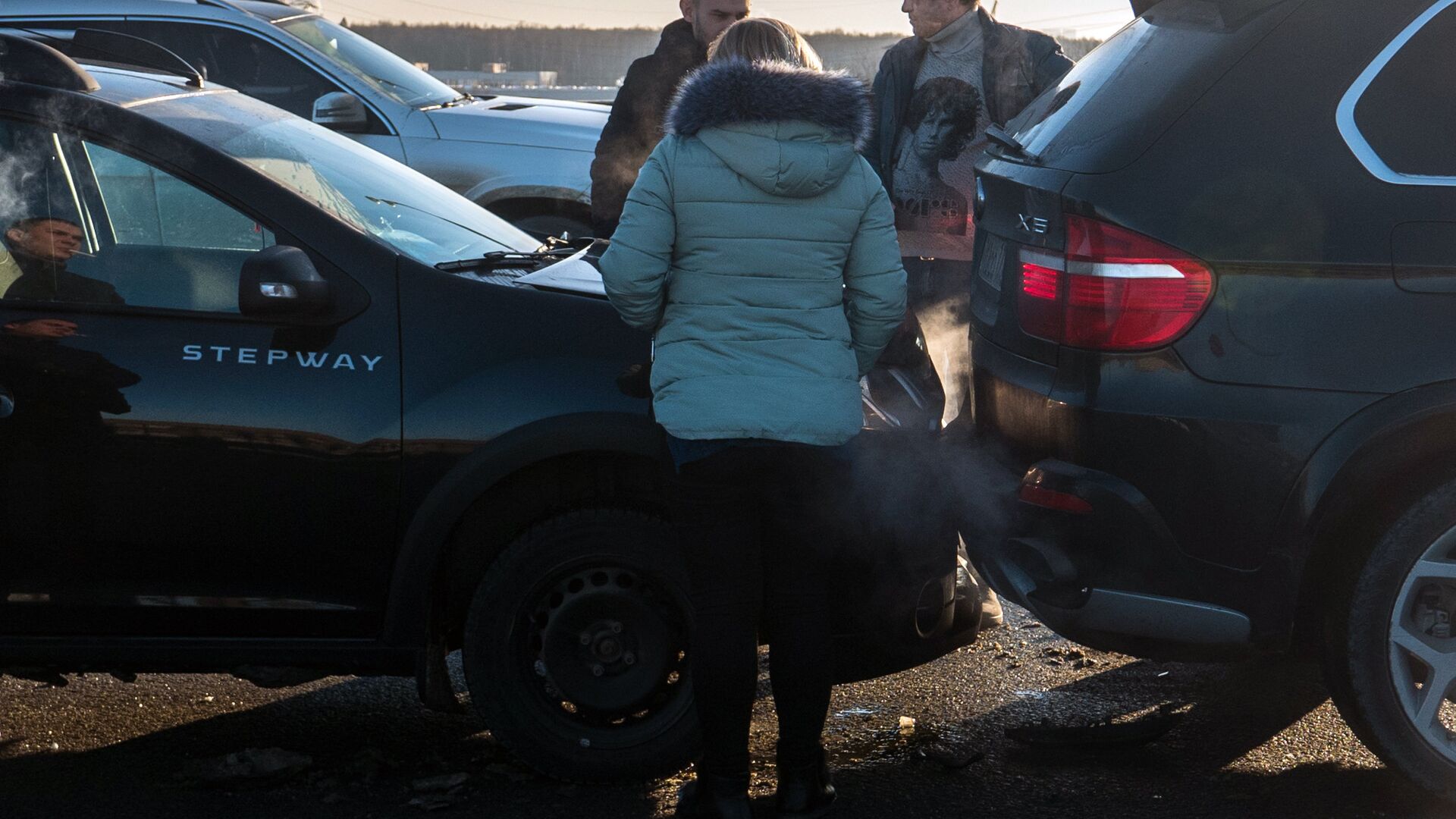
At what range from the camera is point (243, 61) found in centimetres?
827

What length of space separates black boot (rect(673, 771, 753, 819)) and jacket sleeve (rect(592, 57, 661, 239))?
103 inches

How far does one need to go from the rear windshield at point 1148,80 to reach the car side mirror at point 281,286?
1.71 m

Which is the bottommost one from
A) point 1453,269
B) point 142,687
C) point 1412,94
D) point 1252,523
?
point 142,687

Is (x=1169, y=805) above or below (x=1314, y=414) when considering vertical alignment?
below

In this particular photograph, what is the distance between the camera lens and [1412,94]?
126 inches

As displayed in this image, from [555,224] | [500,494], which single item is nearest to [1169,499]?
[500,494]

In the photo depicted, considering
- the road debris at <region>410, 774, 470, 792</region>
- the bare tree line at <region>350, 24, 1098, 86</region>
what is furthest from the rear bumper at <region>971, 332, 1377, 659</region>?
the bare tree line at <region>350, 24, 1098, 86</region>

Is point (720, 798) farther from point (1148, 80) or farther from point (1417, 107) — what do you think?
point (1417, 107)

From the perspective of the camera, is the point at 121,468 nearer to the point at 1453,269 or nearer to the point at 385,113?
the point at 1453,269

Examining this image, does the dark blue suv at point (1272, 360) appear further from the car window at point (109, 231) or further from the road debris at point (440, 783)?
the car window at point (109, 231)

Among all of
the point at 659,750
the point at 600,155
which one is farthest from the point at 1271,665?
the point at 600,155

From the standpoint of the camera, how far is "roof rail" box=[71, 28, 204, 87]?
14.2 ft

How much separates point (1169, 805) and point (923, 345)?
140 centimetres

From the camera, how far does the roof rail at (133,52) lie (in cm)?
432
